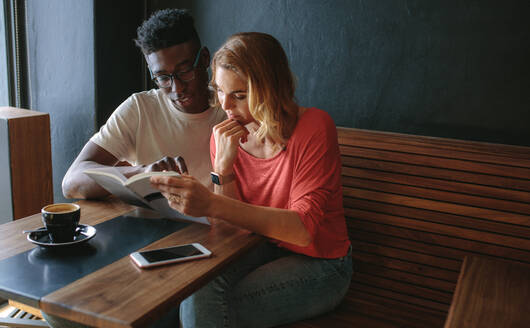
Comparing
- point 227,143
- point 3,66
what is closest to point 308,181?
point 227,143

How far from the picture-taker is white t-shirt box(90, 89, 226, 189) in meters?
2.37

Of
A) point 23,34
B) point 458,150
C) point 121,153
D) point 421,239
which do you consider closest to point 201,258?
point 121,153

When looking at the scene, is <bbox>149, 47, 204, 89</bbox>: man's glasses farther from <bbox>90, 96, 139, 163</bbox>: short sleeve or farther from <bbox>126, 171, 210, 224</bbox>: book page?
<bbox>126, 171, 210, 224</bbox>: book page

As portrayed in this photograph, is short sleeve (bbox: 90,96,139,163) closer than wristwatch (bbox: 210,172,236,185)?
No

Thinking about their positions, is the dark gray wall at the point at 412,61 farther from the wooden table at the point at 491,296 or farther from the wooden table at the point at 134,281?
the wooden table at the point at 134,281

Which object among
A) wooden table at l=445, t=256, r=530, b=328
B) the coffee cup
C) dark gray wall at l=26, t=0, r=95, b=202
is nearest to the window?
dark gray wall at l=26, t=0, r=95, b=202

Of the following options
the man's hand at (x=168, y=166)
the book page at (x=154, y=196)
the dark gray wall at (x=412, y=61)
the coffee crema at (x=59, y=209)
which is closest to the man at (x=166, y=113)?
the man's hand at (x=168, y=166)

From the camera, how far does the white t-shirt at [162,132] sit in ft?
7.77

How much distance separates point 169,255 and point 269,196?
61cm

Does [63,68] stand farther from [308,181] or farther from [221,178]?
[308,181]

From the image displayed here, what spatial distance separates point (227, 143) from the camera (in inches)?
77.4

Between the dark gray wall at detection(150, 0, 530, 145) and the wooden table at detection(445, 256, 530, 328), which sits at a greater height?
the dark gray wall at detection(150, 0, 530, 145)

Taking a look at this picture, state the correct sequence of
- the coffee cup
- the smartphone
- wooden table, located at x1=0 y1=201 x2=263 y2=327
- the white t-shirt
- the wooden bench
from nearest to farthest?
wooden table, located at x1=0 y1=201 x2=263 y2=327
the smartphone
the coffee cup
the wooden bench
the white t-shirt

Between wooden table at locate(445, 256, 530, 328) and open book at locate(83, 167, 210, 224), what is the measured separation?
88 centimetres
